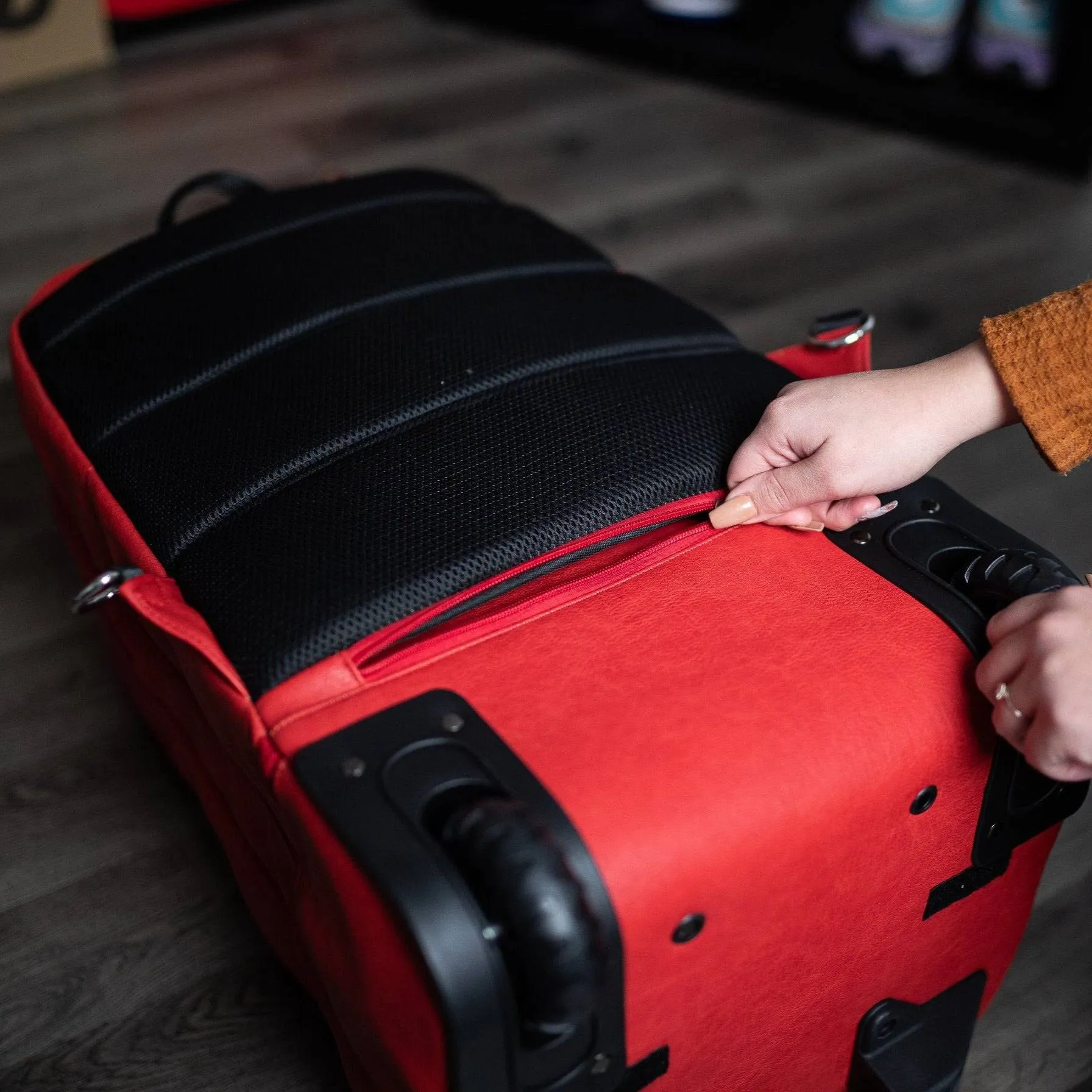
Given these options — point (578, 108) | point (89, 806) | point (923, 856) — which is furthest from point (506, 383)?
point (578, 108)

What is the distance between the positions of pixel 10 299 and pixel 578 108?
1.03 metres

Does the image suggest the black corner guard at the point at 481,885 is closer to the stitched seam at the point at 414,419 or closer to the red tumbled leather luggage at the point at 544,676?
the red tumbled leather luggage at the point at 544,676

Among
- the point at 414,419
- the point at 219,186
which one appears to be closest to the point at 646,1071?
the point at 414,419

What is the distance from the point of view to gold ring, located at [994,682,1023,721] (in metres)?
0.67

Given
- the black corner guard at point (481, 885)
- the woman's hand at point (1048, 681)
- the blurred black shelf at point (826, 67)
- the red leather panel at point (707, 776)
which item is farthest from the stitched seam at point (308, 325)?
the blurred black shelf at point (826, 67)

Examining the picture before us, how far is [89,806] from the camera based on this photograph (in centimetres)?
111

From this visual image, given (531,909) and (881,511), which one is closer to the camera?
(531,909)

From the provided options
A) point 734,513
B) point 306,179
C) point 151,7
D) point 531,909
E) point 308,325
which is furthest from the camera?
point 151,7

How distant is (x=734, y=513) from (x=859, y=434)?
9cm

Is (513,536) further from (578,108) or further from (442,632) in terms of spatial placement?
(578,108)

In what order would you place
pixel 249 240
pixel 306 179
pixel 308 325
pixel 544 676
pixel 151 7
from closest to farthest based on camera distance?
1. pixel 544 676
2. pixel 308 325
3. pixel 249 240
4. pixel 306 179
5. pixel 151 7

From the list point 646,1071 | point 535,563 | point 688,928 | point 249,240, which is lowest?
point 646,1071

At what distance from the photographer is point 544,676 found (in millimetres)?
691

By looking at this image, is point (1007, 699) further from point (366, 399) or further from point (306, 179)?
point (306, 179)
